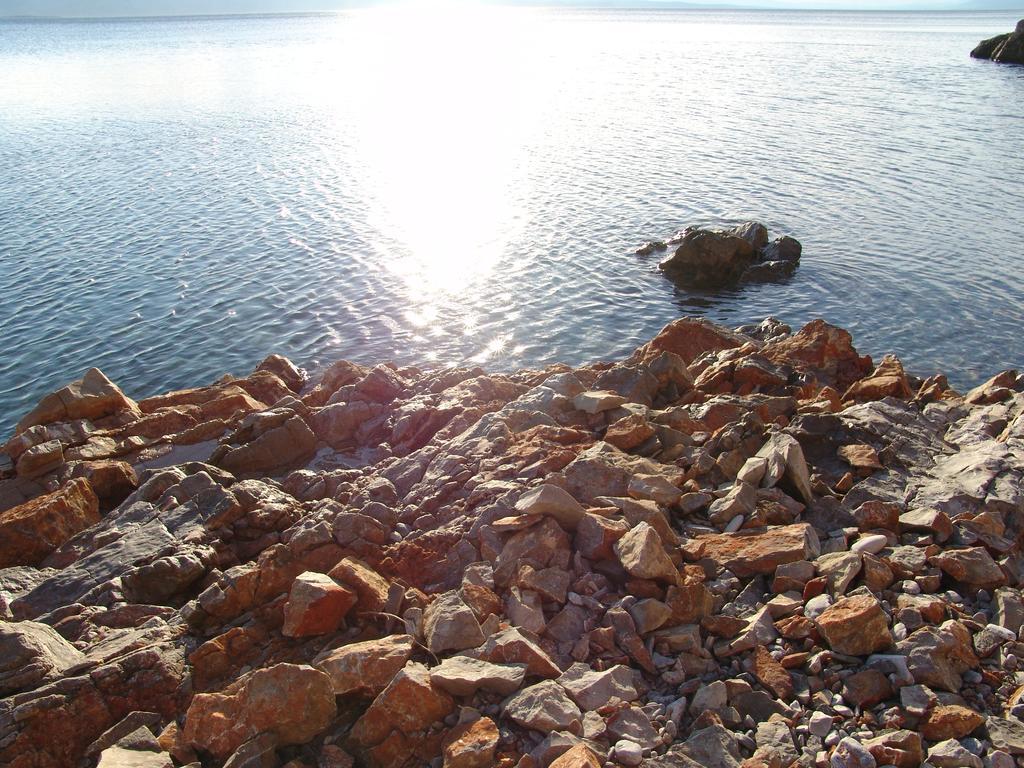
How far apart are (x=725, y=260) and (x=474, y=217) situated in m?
10.9

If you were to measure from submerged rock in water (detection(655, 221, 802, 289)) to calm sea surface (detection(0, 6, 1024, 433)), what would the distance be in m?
0.71

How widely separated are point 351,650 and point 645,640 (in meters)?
2.78

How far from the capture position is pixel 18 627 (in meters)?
8.15

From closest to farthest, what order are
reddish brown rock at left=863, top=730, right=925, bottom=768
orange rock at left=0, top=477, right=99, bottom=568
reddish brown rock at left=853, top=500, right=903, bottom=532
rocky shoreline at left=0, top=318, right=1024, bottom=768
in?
reddish brown rock at left=863, top=730, right=925, bottom=768 < rocky shoreline at left=0, top=318, right=1024, bottom=768 < reddish brown rock at left=853, top=500, right=903, bottom=532 < orange rock at left=0, top=477, right=99, bottom=568

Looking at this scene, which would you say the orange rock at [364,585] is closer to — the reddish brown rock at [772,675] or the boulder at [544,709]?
the boulder at [544,709]

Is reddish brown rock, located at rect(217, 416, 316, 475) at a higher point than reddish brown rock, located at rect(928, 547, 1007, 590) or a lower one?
lower

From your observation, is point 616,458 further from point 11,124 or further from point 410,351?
point 11,124

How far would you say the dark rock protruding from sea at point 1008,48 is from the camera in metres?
77.6

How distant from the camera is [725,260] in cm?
2591

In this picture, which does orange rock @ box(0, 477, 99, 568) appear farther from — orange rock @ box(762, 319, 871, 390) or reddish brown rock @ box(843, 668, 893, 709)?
orange rock @ box(762, 319, 871, 390)

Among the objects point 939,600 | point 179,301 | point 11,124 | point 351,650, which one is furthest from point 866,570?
point 11,124

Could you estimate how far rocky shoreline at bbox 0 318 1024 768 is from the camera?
643 cm

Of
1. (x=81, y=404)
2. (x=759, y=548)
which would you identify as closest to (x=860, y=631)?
(x=759, y=548)

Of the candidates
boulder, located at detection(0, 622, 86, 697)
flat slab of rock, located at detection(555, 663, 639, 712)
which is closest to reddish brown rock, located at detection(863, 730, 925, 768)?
flat slab of rock, located at detection(555, 663, 639, 712)
